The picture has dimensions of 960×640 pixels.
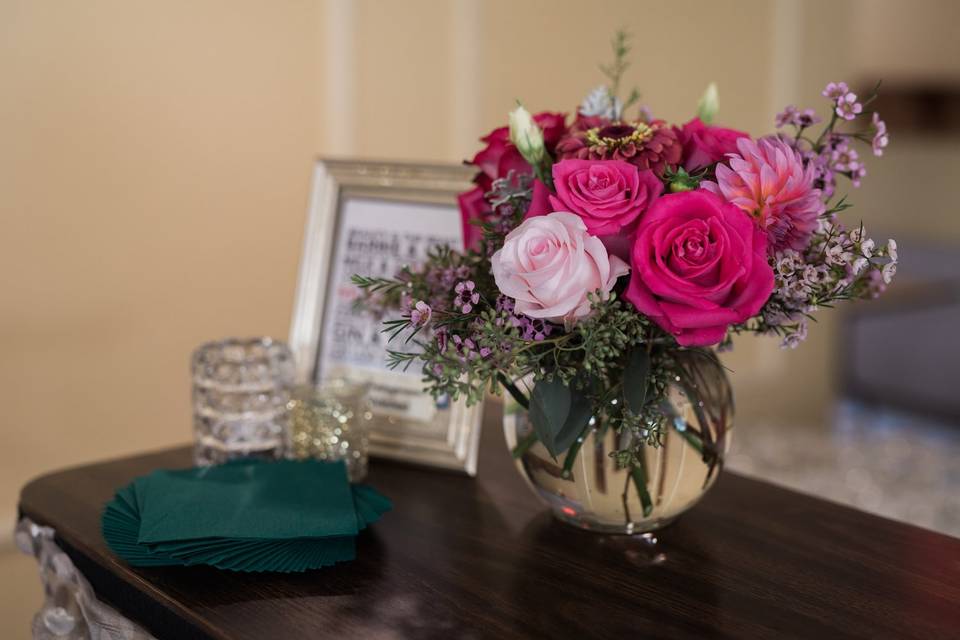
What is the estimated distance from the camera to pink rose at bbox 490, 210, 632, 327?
0.79 m

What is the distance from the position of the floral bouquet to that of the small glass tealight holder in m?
0.20

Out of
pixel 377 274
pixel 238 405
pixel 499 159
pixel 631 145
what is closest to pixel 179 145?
pixel 377 274

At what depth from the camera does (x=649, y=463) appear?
0.91m

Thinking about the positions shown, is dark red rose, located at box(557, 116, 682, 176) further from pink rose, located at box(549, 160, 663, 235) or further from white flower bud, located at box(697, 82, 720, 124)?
white flower bud, located at box(697, 82, 720, 124)

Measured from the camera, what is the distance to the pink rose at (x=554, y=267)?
2.59 feet

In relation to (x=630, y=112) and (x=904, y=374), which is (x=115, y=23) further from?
(x=904, y=374)

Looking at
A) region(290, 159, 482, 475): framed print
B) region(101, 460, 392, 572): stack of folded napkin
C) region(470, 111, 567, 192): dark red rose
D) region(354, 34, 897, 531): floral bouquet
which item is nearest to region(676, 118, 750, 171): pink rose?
region(354, 34, 897, 531): floral bouquet

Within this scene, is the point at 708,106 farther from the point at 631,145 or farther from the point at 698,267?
the point at 698,267

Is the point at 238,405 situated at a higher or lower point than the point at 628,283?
lower

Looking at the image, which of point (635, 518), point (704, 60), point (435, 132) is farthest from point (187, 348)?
point (704, 60)

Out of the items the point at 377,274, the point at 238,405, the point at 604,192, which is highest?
the point at 604,192

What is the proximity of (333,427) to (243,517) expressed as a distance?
0.20 metres

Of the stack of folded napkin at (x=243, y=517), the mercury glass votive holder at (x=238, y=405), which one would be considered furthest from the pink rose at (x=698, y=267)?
the mercury glass votive holder at (x=238, y=405)

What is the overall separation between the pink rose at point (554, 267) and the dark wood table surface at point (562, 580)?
0.83 feet
